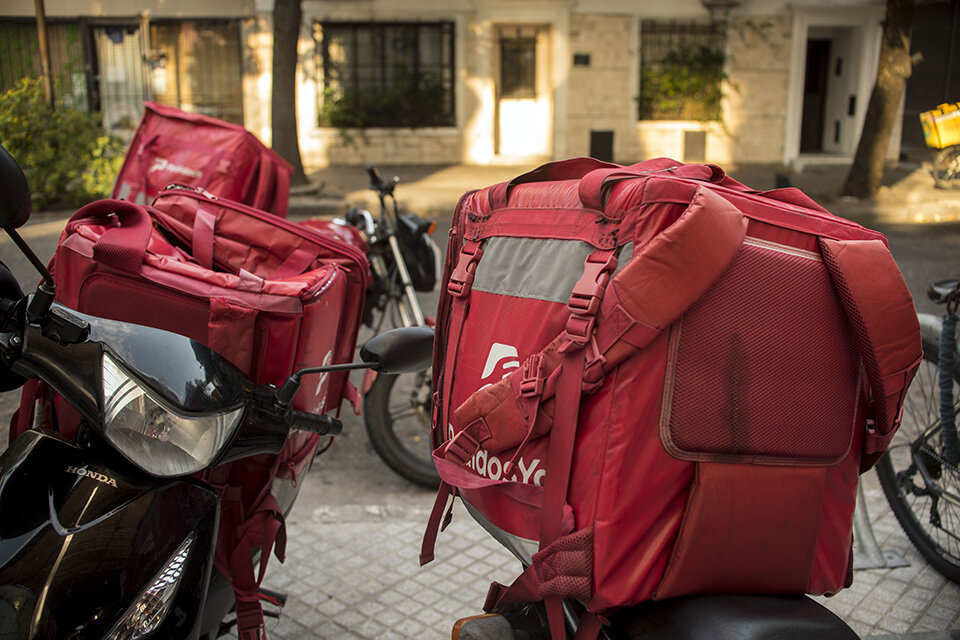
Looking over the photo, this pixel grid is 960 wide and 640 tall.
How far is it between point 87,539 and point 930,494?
9.05 feet

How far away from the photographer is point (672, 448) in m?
1.31

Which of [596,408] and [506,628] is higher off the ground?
[596,408]

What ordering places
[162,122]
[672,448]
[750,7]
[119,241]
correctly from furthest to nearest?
[750,7] < [162,122] < [119,241] < [672,448]

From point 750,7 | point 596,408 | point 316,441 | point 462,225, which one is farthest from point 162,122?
point 750,7

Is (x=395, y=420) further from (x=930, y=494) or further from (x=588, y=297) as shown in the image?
(x=588, y=297)

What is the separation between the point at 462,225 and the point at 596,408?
0.71 meters

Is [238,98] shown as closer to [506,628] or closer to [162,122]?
[162,122]

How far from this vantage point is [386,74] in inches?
725

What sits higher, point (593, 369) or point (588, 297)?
point (588, 297)

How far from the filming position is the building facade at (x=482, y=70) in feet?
58.6

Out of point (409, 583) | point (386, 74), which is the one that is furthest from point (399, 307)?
point (386, 74)

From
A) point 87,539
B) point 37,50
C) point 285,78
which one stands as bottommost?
point 87,539

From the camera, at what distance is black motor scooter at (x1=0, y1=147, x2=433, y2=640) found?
143 centimetres

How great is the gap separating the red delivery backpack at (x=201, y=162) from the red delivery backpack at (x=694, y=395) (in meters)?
2.56
